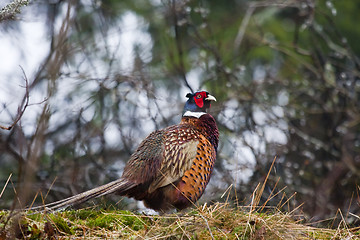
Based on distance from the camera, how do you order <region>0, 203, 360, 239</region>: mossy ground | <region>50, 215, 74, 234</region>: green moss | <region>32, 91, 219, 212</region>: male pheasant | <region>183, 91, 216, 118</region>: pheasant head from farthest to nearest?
<region>183, 91, 216, 118</region>: pheasant head
<region>32, 91, 219, 212</region>: male pheasant
<region>50, 215, 74, 234</region>: green moss
<region>0, 203, 360, 239</region>: mossy ground

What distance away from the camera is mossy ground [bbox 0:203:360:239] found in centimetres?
335

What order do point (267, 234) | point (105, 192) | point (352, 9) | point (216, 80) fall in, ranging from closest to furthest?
point (267, 234) → point (105, 192) → point (216, 80) → point (352, 9)

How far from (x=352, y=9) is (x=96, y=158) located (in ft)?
22.9

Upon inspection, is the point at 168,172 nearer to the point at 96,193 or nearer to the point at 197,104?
the point at 96,193

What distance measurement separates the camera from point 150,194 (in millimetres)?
4613

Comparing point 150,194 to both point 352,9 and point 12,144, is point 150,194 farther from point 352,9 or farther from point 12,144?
point 352,9

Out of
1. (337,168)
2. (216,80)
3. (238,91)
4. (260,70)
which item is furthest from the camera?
(260,70)

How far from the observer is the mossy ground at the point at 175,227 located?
11.0 ft

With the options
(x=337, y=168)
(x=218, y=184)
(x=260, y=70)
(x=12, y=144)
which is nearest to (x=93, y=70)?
(x=12, y=144)

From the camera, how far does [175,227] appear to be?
3391 millimetres

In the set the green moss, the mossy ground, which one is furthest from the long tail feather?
the green moss

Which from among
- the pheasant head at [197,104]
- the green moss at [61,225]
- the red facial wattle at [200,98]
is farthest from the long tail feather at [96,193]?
the red facial wattle at [200,98]

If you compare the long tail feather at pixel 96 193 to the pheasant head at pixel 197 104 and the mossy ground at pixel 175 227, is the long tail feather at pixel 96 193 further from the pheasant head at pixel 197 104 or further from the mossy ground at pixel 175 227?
the pheasant head at pixel 197 104

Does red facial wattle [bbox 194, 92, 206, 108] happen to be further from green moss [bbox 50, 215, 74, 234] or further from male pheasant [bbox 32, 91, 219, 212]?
green moss [bbox 50, 215, 74, 234]
